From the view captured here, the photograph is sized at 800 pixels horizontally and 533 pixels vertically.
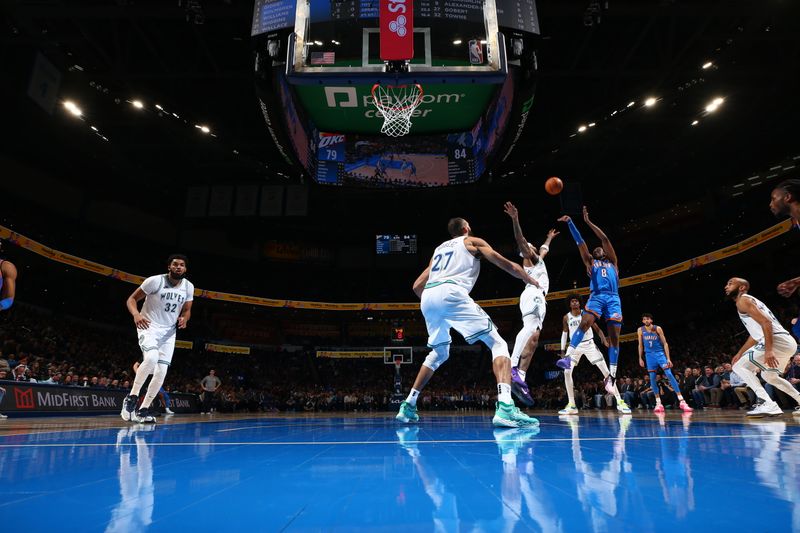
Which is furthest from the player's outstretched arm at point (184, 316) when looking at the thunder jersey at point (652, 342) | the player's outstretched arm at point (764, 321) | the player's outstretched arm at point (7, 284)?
the thunder jersey at point (652, 342)

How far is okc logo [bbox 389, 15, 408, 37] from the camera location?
296 inches

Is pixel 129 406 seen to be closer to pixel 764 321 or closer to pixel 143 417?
pixel 143 417

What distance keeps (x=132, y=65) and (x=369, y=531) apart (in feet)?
56.2

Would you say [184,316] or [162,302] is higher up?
[162,302]

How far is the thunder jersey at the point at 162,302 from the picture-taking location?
6.05 meters

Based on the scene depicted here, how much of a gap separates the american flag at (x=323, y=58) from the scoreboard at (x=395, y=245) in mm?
17843

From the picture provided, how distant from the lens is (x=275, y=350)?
31.0 m

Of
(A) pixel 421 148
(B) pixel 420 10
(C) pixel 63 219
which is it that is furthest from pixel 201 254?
(B) pixel 420 10

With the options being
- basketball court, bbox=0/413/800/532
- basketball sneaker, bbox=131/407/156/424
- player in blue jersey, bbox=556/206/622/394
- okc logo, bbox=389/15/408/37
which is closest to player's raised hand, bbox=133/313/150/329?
basketball sneaker, bbox=131/407/156/424

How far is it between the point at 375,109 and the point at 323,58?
398 centimetres

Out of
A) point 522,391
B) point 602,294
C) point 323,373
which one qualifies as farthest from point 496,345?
point 323,373

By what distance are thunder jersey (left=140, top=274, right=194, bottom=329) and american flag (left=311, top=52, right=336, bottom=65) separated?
4.14 metres

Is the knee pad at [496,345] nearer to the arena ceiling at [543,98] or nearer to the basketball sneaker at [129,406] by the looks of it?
the basketball sneaker at [129,406]

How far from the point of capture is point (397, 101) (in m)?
10.6
